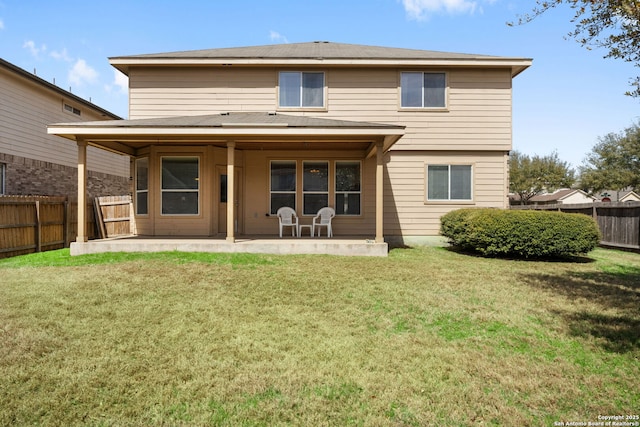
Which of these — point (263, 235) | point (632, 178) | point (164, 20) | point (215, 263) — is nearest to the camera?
point (215, 263)

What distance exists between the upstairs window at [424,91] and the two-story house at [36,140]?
12.8 meters

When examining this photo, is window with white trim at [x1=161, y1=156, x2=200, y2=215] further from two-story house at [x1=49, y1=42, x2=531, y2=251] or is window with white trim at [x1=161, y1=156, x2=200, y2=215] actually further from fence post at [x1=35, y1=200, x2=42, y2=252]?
fence post at [x1=35, y1=200, x2=42, y2=252]

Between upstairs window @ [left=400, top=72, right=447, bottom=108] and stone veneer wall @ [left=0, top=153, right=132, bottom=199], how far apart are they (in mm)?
9686

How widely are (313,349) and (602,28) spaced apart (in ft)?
20.7

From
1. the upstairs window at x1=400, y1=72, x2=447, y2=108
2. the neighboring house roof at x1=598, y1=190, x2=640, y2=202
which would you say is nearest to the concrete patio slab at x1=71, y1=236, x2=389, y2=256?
the upstairs window at x1=400, y1=72, x2=447, y2=108

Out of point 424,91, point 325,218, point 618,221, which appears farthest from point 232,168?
point 618,221

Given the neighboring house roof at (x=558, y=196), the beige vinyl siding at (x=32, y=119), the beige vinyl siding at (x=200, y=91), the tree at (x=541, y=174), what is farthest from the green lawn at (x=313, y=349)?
the neighboring house roof at (x=558, y=196)

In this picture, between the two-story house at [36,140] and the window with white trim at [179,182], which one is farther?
the two-story house at [36,140]

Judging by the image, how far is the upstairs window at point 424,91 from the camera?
11.5 meters

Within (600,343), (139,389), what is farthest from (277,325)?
(600,343)

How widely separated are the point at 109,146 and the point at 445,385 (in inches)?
423

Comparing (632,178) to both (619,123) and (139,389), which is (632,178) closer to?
(619,123)

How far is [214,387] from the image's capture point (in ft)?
9.61

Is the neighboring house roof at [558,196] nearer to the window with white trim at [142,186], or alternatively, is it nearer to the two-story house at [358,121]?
the two-story house at [358,121]
